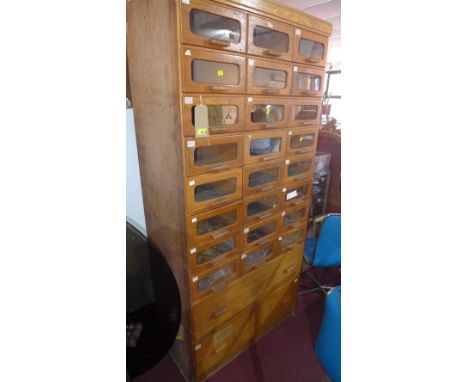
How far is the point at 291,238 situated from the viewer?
75.1 inches

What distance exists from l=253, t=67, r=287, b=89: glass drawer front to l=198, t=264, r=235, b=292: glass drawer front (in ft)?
3.40

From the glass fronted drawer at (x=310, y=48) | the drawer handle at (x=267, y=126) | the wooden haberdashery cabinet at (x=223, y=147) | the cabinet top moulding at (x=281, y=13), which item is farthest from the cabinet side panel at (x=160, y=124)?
the glass fronted drawer at (x=310, y=48)

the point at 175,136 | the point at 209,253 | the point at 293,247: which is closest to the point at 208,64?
the point at 175,136

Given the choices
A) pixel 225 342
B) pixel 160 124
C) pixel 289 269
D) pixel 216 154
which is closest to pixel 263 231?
pixel 289 269

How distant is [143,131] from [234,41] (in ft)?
2.02

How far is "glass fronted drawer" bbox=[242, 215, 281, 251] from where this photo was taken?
1.52m

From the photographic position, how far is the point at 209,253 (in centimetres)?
147

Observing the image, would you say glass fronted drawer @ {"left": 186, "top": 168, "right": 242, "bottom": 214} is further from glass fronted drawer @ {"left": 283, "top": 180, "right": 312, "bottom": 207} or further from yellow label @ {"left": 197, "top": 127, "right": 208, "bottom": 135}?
glass fronted drawer @ {"left": 283, "top": 180, "right": 312, "bottom": 207}

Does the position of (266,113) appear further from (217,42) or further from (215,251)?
(215,251)

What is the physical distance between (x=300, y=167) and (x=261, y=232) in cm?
54

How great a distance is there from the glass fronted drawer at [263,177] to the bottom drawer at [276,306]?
2.73 ft

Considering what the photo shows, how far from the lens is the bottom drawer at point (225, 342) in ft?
4.99

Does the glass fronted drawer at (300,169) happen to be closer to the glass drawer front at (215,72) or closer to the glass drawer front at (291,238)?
the glass drawer front at (291,238)
